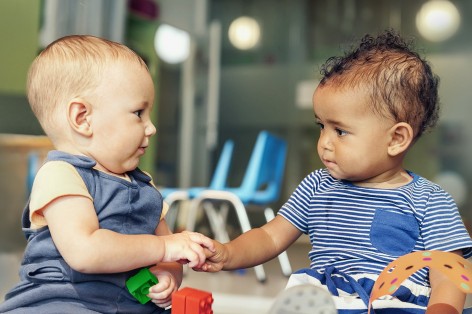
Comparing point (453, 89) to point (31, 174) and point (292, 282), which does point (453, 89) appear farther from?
point (292, 282)

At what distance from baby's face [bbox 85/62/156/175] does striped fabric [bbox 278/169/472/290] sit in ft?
1.14

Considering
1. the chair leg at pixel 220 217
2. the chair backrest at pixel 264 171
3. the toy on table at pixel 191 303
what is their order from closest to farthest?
1. the toy on table at pixel 191 303
2. the chair leg at pixel 220 217
3. the chair backrest at pixel 264 171

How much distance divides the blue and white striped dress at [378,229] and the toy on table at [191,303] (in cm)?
27

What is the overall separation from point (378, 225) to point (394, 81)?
0.24m

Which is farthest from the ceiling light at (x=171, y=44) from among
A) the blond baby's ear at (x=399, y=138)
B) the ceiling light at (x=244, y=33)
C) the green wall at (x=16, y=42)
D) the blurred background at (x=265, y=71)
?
the blond baby's ear at (x=399, y=138)

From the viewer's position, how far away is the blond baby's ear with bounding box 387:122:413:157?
103 centimetres

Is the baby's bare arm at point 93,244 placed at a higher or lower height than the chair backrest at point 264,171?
higher

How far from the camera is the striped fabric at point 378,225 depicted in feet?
3.22

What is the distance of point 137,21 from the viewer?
3863mm

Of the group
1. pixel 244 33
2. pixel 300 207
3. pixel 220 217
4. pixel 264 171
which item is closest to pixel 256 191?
pixel 264 171

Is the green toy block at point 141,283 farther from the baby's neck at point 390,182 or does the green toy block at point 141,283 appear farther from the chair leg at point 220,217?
the chair leg at point 220,217

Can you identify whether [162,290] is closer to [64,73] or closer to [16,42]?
[64,73]

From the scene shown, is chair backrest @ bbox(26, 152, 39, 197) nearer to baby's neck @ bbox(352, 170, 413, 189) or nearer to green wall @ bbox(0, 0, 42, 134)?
green wall @ bbox(0, 0, 42, 134)

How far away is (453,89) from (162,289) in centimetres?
455
